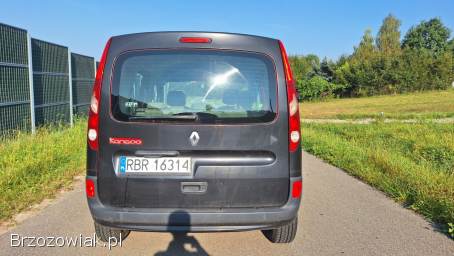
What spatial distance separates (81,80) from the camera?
43.6ft

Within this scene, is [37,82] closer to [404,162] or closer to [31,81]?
[31,81]

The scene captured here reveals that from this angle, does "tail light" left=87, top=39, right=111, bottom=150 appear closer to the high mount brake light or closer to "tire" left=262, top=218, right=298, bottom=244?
the high mount brake light

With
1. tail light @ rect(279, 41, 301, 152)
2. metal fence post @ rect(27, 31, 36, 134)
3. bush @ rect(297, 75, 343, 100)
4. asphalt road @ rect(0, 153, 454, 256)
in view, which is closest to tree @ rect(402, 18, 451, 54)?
bush @ rect(297, 75, 343, 100)

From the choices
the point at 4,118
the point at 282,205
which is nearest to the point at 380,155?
the point at 282,205

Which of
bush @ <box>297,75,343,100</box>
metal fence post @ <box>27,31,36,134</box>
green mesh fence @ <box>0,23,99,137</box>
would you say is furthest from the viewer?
bush @ <box>297,75,343,100</box>

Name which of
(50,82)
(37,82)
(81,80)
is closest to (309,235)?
(37,82)

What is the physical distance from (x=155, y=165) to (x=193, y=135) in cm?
37

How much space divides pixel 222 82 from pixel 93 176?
1.24 metres

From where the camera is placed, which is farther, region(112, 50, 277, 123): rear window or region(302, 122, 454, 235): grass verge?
region(302, 122, 454, 235): grass verge

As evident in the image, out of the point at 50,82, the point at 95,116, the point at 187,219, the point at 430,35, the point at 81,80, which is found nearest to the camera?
the point at 187,219

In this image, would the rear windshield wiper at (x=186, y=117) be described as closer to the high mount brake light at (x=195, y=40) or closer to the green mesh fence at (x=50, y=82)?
the high mount brake light at (x=195, y=40)

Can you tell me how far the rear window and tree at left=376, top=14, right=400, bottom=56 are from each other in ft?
239

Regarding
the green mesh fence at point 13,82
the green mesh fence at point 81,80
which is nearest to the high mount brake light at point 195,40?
the green mesh fence at point 13,82

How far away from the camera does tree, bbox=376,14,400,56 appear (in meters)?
70.1
